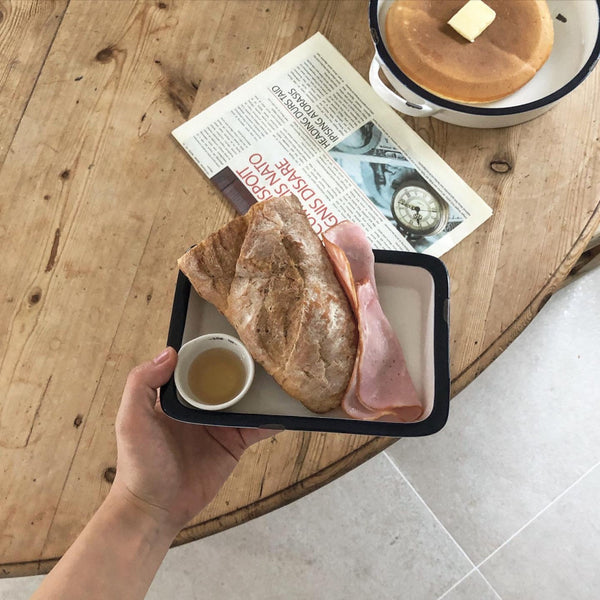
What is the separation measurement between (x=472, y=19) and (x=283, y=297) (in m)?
0.58

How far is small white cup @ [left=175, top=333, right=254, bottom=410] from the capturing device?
2.41 ft

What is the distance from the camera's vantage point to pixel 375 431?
0.70 m

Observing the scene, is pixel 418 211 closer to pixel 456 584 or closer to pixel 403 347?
pixel 403 347

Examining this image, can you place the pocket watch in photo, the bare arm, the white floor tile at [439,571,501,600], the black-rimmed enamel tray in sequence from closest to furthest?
the black-rimmed enamel tray → the bare arm → the pocket watch in photo → the white floor tile at [439,571,501,600]

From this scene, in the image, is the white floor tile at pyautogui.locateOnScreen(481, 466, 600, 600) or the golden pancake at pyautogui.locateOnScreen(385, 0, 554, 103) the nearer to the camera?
the golden pancake at pyautogui.locateOnScreen(385, 0, 554, 103)

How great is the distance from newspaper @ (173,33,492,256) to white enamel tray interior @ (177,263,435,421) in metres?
0.15

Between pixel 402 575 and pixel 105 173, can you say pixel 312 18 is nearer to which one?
Result: pixel 105 173

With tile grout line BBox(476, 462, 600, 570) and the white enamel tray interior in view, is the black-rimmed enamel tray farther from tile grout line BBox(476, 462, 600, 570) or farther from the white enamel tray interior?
tile grout line BBox(476, 462, 600, 570)

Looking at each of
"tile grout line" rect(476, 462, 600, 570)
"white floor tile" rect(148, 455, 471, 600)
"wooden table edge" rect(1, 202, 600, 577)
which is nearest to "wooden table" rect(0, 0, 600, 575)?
"wooden table edge" rect(1, 202, 600, 577)

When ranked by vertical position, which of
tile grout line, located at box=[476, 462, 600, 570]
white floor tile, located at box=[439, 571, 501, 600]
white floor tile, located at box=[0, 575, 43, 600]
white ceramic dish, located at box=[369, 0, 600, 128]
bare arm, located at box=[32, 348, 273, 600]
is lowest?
white floor tile, located at box=[439, 571, 501, 600]

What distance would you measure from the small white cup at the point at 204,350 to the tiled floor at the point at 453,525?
85 cm

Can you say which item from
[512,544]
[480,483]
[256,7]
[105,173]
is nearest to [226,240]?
[105,173]

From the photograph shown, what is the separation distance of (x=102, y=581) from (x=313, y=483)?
13.7 inches

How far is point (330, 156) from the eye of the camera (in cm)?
100
